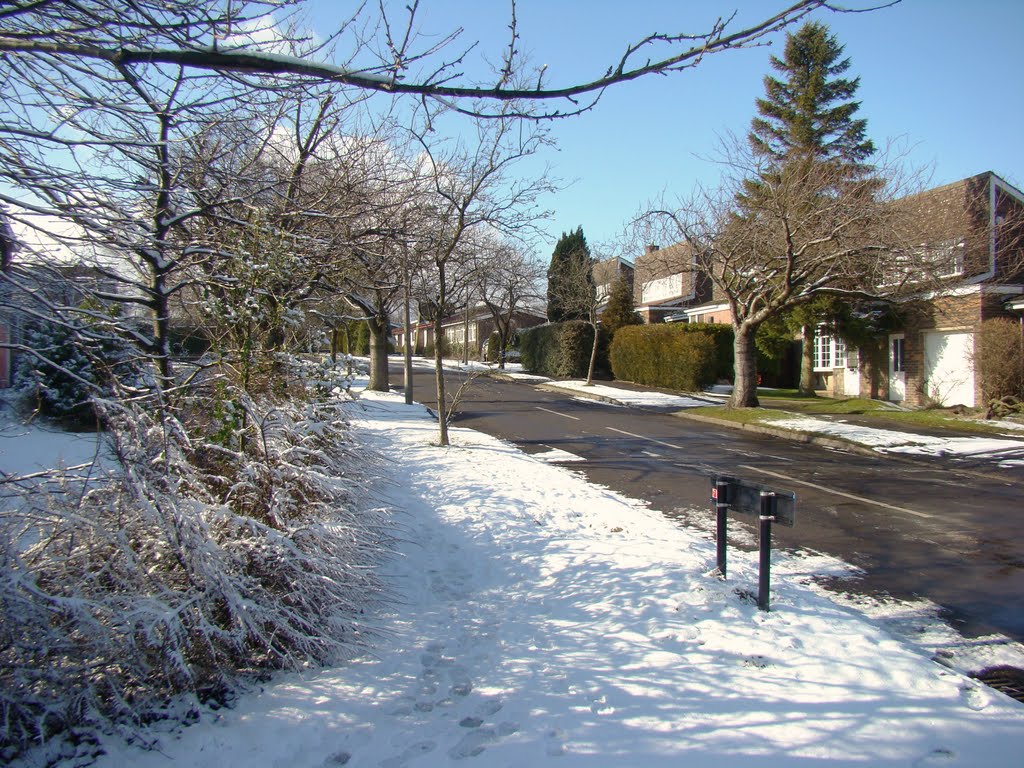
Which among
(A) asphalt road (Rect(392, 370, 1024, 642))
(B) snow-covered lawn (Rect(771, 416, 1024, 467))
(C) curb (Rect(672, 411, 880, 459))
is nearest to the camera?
(A) asphalt road (Rect(392, 370, 1024, 642))

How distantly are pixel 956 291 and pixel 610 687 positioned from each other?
805 inches

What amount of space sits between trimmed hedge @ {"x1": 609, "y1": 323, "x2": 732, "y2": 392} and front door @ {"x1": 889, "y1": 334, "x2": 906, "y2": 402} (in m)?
6.37

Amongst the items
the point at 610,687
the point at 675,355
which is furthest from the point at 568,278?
the point at 610,687

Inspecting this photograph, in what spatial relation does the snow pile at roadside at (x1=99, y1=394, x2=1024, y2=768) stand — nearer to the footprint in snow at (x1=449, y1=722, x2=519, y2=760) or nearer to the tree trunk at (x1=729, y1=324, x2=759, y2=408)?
the footprint in snow at (x1=449, y1=722, x2=519, y2=760)

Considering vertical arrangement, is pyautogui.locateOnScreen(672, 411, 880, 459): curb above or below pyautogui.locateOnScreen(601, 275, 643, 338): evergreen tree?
below

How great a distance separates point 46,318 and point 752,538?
262 inches

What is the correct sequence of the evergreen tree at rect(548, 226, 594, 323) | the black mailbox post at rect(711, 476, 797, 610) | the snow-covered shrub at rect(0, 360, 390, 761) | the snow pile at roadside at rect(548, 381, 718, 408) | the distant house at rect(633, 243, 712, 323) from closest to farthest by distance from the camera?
the snow-covered shrub at rect(0, 360, 390, 761)
the black mailbox post at rect(711, 476, 797, 610)
the snow pile at roadside at rect(548, 381, 718, 408)
the evergreen tree at rect(548, 226, 594, 323)
the distant house at rect(633, 243, 712, 323)

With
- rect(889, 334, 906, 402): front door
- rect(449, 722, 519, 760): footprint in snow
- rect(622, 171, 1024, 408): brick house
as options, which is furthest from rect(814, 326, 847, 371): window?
rect(449, 722, 519, 760): footprint in snow

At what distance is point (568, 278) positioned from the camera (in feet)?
127

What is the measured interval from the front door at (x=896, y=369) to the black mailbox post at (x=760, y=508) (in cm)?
2035

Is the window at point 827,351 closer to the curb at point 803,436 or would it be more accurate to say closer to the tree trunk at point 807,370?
the tree trunk at point 807,370

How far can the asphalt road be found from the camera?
5871mm

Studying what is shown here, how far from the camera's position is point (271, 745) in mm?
3266

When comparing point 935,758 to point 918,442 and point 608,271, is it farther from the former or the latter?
point 608,271
